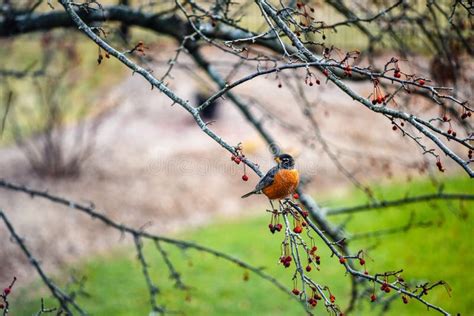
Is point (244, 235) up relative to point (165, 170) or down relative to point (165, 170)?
down

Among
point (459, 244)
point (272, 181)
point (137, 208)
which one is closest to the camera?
point (272, 181)

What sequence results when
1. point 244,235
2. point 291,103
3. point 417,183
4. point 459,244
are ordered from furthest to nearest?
point 291,103 → point 417,183 → point 244,235 → point 459,244

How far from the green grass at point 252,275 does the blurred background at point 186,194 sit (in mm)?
28

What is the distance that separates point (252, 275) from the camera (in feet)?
30.0

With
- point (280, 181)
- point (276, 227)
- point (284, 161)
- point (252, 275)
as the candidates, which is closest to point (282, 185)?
point (280, 181)

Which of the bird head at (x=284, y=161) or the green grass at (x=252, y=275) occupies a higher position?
the green grass at (x=252, y=275)

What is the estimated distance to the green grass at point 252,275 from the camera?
26.6ft

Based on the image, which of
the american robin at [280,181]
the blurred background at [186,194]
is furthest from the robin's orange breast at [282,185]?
the blurred background at [186,194]

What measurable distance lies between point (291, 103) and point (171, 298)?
8.52m

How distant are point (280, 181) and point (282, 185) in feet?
0.08

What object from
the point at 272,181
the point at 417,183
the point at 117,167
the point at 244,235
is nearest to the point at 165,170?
the point at 117,167

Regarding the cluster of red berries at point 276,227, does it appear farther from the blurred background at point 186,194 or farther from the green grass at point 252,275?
the green grass at point 252,275

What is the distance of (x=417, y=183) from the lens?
12070mm

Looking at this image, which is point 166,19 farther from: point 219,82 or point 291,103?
point 291,103
